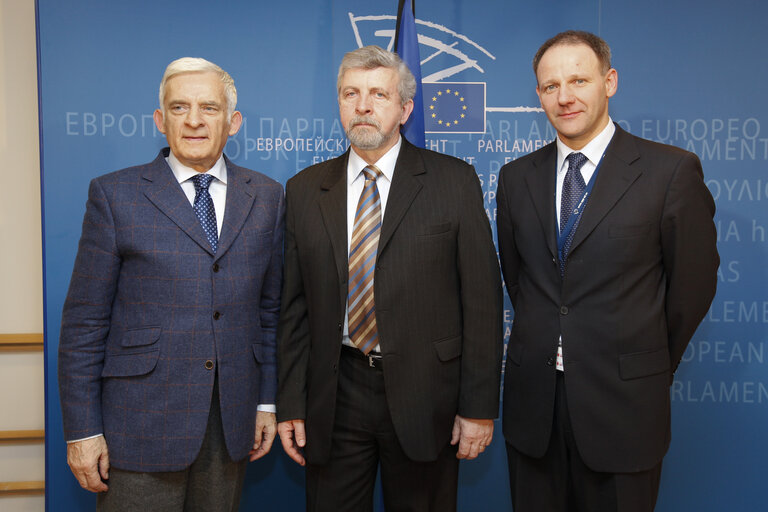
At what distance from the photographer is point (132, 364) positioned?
1.65 m

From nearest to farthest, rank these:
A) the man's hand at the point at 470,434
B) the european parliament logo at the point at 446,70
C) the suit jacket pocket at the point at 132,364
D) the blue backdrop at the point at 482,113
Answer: the suit jacket pocket at the point at 132,364
the man's hand at the point at 470,434
the blue backdrop at the point at 482,113
the european parliament logo at the point at 446,70

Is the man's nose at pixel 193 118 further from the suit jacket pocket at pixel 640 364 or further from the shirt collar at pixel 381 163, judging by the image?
the suit jacket pocket at pixel 640 364

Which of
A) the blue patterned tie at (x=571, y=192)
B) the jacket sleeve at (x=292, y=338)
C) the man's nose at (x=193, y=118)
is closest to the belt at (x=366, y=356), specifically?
the jacket sleeve at (x=292, y=338)

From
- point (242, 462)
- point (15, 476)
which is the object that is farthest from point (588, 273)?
point (15, 476)

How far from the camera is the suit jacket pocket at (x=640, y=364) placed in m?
1.69

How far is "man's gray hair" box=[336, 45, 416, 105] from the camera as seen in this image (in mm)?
1877

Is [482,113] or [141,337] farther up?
[482,113]

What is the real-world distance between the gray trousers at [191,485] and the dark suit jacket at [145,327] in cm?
6

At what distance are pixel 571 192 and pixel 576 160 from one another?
0.12m

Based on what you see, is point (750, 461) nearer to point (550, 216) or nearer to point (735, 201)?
point (735, 201)

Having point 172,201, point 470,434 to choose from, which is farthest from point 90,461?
point 470,434

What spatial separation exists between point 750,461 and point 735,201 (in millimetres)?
1314

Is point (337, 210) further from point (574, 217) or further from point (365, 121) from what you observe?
point (574, 217)

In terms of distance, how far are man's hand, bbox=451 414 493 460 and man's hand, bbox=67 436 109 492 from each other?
113 cm
